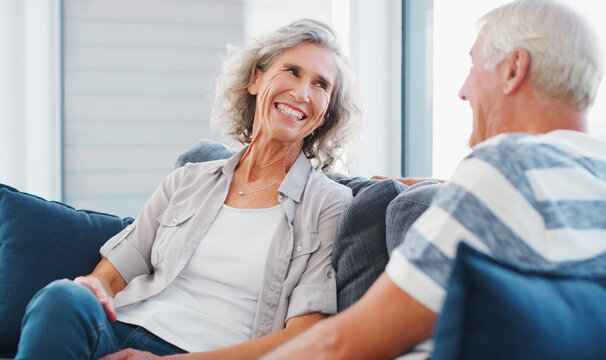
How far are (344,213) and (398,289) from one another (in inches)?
30.6

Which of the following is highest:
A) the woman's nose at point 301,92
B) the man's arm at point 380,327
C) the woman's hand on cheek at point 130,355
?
the woman's nose at point 301,92

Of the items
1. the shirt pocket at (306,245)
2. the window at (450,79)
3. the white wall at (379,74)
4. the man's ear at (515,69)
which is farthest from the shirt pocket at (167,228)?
the white wall at (379,74)

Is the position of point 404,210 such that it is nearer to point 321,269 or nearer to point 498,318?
point 321,269

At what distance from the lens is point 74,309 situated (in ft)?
3.87

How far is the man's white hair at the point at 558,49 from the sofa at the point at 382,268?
0.42 m

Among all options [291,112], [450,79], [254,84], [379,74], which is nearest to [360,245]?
[291,112]

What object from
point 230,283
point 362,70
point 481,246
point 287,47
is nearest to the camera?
point 481,246

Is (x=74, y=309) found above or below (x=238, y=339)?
above

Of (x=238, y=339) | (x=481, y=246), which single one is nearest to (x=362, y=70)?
(x=238, y=339)

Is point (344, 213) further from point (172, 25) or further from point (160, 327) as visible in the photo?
point (172, 25)

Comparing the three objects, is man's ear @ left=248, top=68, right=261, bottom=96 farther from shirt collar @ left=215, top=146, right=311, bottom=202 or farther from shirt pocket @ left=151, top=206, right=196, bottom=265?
shirt pocket @ left=151, top=206, right=196, bottom=265

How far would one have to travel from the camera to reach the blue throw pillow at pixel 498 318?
0.62 metres

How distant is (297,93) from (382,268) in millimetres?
640

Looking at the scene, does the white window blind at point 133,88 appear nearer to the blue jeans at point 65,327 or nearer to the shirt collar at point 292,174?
the shirt collar at point 292,174
